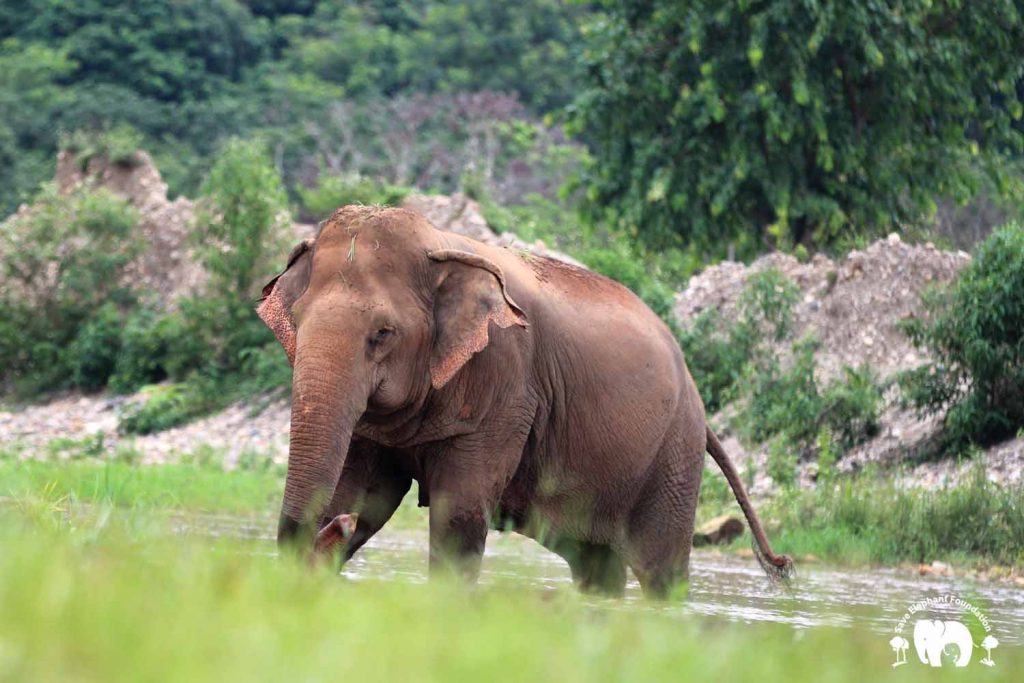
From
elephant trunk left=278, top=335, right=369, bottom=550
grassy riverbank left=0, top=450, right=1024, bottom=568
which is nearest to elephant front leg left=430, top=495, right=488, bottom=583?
elephant trunk left=278, top=335, right=369, bottom=550

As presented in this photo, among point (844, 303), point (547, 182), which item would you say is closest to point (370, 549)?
point (844, 303)

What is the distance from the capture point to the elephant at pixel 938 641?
18.0 feet

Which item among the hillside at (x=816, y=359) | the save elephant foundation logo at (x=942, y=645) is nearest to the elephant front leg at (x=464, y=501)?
the save elephant foundation logo at (x=942, y=645)

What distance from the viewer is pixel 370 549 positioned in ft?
39.2

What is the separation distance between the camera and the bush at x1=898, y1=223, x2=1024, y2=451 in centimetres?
1398

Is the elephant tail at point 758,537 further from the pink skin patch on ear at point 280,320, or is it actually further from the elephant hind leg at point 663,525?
the pink skin patch on ear at point 280,320

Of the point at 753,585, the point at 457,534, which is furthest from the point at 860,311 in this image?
the point at 457,534

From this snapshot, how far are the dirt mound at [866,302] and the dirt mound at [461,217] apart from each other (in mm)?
4288

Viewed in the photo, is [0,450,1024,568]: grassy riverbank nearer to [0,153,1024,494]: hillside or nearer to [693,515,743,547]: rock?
[693,515,743,547]: rock

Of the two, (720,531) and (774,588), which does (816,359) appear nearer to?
(720,531)

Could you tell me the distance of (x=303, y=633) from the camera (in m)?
3.16

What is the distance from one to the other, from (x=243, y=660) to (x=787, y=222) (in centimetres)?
2187

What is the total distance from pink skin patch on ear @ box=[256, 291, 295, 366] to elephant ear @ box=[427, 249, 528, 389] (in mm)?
644

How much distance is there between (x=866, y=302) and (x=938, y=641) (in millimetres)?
12745
